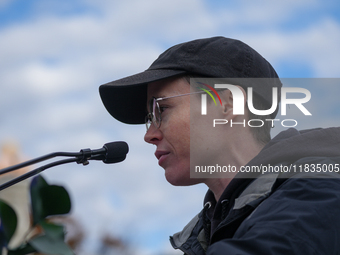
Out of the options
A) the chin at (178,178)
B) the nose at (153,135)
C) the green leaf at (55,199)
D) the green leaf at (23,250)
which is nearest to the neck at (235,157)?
the chin at (178,178)

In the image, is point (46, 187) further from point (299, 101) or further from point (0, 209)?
point (299, 101)

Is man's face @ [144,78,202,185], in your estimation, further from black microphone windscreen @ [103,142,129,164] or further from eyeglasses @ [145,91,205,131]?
black microphone windscreen @ [103,142,129,164]

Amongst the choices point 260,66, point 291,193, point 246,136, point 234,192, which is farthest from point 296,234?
point 260,66

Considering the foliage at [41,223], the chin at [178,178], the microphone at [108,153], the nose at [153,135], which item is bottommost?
the foliage at [41,223]

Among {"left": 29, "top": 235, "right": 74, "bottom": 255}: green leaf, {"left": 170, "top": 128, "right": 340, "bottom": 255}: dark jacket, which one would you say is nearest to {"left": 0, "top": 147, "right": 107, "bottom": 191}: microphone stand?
{"left": 29, "top": 235, "right": 74, "bottom": 255}: green leaf

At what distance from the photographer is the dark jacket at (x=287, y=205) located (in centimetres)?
158

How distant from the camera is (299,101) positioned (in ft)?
9.16

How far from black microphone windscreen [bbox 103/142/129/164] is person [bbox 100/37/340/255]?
0.54 meters

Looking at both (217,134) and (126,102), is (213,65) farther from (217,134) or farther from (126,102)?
(126,102)

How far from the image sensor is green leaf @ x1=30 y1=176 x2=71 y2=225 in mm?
1184

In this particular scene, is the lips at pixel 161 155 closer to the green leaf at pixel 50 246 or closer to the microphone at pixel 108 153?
the microphone at pixel 108 153

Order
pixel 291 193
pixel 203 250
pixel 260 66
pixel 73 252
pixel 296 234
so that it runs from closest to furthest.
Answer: pixel 73 252 < pixel 296 234 < pixel 291 193 < pixel 203 250 < pixel 260 66

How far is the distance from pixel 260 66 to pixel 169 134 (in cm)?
77

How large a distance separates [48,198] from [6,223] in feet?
0.44
